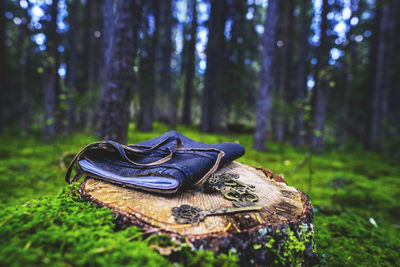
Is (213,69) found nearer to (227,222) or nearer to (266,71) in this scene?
(266,71)

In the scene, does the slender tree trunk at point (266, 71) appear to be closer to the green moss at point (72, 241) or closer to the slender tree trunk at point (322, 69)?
the slender tree trunk at point (322, 69)

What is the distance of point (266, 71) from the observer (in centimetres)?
630

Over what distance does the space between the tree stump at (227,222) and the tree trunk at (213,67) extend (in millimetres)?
8979

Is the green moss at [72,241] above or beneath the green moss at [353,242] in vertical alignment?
above

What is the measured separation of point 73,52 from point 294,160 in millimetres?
10342

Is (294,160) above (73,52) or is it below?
below

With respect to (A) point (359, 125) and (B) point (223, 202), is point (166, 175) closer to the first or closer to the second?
(B) point (223, 202)

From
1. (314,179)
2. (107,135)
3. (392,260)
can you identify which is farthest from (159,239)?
(314,179)

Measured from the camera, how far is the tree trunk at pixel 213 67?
33.0 ft

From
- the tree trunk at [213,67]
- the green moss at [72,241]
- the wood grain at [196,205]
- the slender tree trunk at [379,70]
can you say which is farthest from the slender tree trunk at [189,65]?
the green moss at [72,241]

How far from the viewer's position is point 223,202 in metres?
1.19

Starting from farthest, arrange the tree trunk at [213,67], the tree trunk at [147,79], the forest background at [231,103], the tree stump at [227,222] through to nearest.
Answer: the tree trunk at [213,67]
the tree trunk at [147,79]
the forest background at [231,103]
the tree stump at [227,222]

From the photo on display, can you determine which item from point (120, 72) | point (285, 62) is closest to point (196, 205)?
point (120, 72)

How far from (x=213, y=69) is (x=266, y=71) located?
4.53 metres
